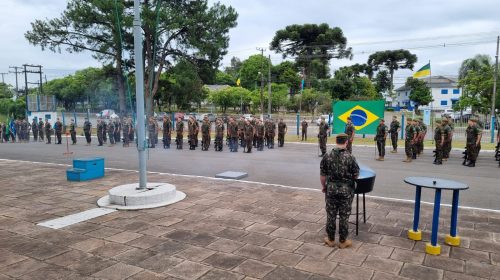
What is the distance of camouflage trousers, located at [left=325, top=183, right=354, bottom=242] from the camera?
200 inches

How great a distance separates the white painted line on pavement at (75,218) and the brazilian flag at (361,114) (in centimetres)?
1100

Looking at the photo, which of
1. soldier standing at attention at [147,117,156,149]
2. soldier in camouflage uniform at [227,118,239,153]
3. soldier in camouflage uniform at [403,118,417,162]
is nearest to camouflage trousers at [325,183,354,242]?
soldier in camouflage uniform at [403,118,417,162]

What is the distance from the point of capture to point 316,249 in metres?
5.13

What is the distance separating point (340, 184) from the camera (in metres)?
5.09

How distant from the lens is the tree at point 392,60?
72.8m

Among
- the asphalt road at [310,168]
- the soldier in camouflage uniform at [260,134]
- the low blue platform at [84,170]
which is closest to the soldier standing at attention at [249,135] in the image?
the asphalt road at [310,168]

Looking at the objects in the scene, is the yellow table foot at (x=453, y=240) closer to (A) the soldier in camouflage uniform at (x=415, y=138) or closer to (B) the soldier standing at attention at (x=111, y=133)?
(A) the soldier in camouflage uniform at (x=415, y=138)

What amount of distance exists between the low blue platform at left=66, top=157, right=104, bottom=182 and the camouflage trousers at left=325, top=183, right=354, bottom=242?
7501mm

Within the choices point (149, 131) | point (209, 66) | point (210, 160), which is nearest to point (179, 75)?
point (209, 66)

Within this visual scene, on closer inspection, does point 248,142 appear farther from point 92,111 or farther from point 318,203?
point 92,111

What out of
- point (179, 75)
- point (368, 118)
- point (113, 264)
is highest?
point (179, 75)

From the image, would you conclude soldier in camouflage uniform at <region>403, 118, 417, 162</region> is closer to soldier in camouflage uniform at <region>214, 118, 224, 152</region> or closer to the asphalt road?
the asphalt road

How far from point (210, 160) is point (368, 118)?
22.1 ft

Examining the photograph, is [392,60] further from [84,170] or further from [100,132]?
[84,170]
